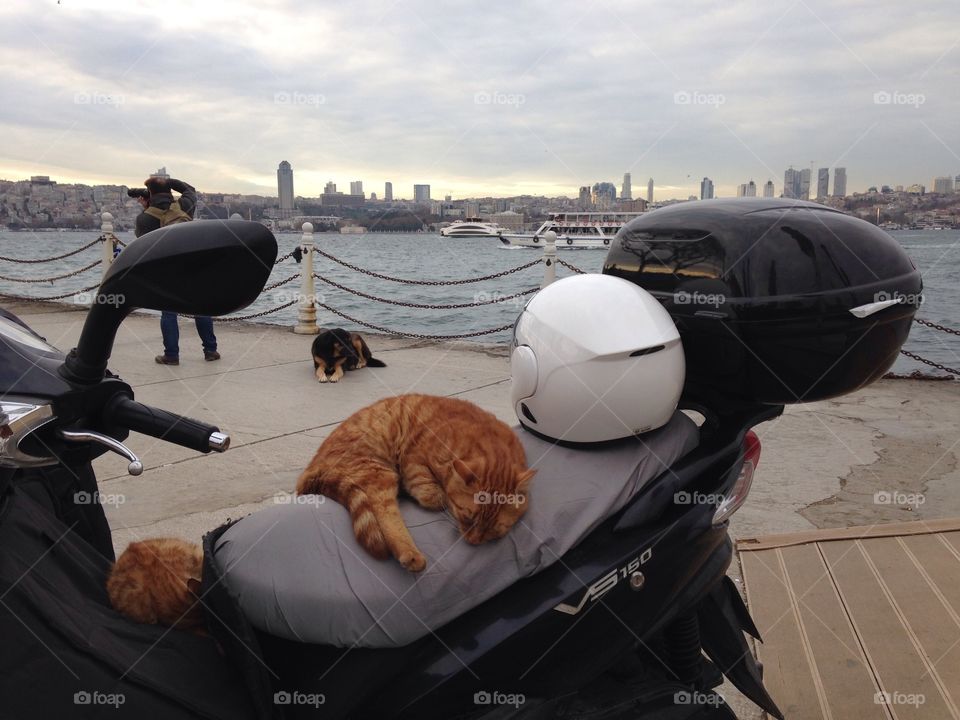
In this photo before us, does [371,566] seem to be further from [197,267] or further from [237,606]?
[197,267]

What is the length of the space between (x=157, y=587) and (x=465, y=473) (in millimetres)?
616

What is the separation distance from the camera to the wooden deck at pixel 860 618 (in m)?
2.31

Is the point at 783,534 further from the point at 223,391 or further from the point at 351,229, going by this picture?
the point at 351,229

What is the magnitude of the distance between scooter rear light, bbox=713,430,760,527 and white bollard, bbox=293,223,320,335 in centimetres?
780

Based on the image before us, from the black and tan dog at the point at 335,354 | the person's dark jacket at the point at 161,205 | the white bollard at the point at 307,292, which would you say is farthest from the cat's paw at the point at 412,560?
the white bollard at the point at 307,292

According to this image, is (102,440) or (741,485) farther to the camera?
(741,485)

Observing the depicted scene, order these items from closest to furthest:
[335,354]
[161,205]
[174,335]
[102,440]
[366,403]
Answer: [102,440] → [366,403] → [161,205] → [335,354] → [174,335]

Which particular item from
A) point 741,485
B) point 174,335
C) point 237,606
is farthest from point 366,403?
point 237,606

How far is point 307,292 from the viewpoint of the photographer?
9.34 meters

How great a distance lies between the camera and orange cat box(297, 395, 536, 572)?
1.41 meters

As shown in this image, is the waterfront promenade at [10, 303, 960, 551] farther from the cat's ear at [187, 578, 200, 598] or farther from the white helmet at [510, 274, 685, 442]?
the white helmet at [510, 274, 685, 442]

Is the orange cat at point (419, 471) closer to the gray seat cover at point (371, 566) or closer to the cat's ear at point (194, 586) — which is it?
the gray seat cover at point (371, 566)

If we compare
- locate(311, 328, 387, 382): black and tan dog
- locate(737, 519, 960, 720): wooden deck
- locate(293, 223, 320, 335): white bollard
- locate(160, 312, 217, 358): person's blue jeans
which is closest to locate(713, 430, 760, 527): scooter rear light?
locate(737, 519, 960, 720): wooden deck

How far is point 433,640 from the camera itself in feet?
4.73
